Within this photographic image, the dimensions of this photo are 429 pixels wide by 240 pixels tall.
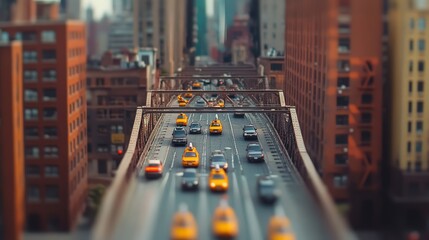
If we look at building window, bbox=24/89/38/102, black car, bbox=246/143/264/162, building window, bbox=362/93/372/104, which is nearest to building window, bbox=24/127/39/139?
building window, bbox=24/89/38/102

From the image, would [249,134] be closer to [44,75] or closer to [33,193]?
[44,75]

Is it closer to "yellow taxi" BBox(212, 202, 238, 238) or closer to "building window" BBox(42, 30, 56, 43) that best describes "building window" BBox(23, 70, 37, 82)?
"building window" BBox(42, 30, 56, 43)

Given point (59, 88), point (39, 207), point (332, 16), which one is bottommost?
point (39, 207)

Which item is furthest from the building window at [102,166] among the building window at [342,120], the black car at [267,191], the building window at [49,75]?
the black car at [267,191]

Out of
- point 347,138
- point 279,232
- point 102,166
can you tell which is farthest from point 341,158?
point 102,166

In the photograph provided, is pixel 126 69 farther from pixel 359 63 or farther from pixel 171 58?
pixel 359 63

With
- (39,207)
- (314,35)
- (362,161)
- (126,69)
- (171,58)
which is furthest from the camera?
(171,58)

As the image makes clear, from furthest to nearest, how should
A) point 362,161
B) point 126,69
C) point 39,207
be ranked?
point 126,69 < point 362,161 < point 39,207

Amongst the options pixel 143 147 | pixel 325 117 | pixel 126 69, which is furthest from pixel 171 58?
pixel 325 117
